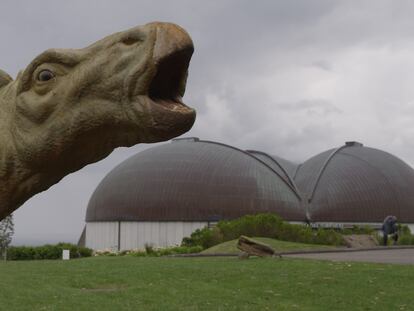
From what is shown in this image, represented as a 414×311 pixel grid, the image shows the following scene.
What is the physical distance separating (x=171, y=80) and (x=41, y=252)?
2835cm

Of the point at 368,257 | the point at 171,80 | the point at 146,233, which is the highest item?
the point at 146,233

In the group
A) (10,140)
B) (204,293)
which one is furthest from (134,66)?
(204,293)

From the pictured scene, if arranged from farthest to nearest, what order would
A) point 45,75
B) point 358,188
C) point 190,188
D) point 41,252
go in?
point 358,188, point 190,188, point 41,252, point 45,75

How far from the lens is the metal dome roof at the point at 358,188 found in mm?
48781

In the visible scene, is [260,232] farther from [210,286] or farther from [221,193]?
[210,286]

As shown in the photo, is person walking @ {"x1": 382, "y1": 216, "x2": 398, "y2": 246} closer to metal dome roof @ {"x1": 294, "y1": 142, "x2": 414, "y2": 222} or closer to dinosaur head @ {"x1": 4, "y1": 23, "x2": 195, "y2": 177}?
metal dome roof @ {"x1": 294, "y1": 142, "x2": 414, "y2": 222}

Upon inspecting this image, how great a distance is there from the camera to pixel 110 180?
47219 mm

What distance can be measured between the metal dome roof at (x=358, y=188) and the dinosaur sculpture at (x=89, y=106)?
47.8 meters

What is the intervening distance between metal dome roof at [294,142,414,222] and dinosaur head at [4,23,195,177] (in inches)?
1883

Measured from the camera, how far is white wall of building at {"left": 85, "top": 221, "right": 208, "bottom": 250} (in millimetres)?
41062

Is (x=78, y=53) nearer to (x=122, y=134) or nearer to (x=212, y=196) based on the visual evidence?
(x=122, y=134)

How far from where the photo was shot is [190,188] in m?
42.9

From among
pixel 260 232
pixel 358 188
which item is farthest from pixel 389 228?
pixel 358 188

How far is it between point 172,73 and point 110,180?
45.8 m
